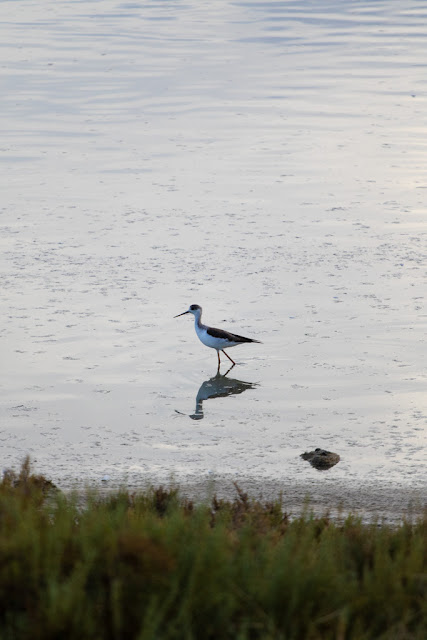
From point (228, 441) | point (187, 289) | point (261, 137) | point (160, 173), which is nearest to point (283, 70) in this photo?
point (261, 137)

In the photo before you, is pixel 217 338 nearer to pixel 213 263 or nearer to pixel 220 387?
pixel 220 387

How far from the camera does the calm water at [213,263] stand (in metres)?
8.47

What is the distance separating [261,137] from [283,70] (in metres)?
6.47

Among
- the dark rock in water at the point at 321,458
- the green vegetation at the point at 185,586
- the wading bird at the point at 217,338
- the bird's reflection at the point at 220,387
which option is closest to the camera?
the green vegetation at the point at 185,586

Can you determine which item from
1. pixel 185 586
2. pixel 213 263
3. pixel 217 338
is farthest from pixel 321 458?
pixel 213 263

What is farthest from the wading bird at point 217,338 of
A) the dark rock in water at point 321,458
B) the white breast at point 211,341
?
the dark rock in water at point 321,458

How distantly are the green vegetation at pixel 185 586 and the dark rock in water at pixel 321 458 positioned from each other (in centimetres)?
318

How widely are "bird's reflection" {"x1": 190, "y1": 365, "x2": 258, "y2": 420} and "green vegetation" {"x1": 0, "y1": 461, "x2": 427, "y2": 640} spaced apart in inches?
187

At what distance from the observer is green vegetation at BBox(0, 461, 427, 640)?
3881mm

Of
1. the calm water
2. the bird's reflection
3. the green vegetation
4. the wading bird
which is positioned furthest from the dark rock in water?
the green vegetation

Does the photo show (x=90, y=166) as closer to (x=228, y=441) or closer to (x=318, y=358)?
(x=318, y=358)

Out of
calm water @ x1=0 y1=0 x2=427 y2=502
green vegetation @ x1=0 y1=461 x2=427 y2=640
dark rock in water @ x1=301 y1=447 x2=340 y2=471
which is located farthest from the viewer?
calm water @ x1=0 y1=0 x2=427 y2=502

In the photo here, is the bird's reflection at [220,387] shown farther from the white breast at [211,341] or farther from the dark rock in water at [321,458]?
the dark rock in water at [321,458]

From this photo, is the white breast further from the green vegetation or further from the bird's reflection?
the green vegetation
